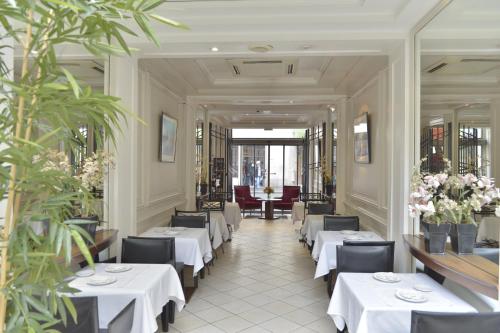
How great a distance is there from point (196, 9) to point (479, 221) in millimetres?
3245

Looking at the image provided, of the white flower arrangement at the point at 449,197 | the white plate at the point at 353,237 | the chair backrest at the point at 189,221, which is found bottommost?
the white plate at the point at 353,237

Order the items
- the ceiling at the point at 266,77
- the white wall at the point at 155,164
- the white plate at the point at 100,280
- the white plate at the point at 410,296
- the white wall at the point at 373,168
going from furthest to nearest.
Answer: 1. the ceiling at the point at 266,77
2. the white wall at the point at 155,164
3. the white wall at the point at 373,168
4. the white plate at the point at 100,280
5. the white plate at the point at 410,296

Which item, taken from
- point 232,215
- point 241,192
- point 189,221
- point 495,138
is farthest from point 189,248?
point 241,192

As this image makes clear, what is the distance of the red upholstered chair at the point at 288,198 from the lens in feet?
38.8

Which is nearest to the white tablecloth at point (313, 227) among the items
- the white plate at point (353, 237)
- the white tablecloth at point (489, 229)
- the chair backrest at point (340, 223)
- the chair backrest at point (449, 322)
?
the chair backrest at point (340, 223)

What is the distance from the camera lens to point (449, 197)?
3.13 m

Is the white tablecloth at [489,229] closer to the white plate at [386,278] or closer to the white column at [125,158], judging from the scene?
the white plate at [386,278]

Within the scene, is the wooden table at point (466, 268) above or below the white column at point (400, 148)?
below

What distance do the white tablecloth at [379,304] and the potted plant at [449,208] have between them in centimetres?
37

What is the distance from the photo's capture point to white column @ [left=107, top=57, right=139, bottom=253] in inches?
166

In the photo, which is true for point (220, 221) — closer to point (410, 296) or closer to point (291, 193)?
point (410, 296)

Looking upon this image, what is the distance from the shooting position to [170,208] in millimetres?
6512

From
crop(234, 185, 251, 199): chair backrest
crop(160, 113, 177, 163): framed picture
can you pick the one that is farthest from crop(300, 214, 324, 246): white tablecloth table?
crop(234, 185, 251, 199): chair backrest

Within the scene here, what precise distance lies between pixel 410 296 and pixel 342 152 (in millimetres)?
5209
